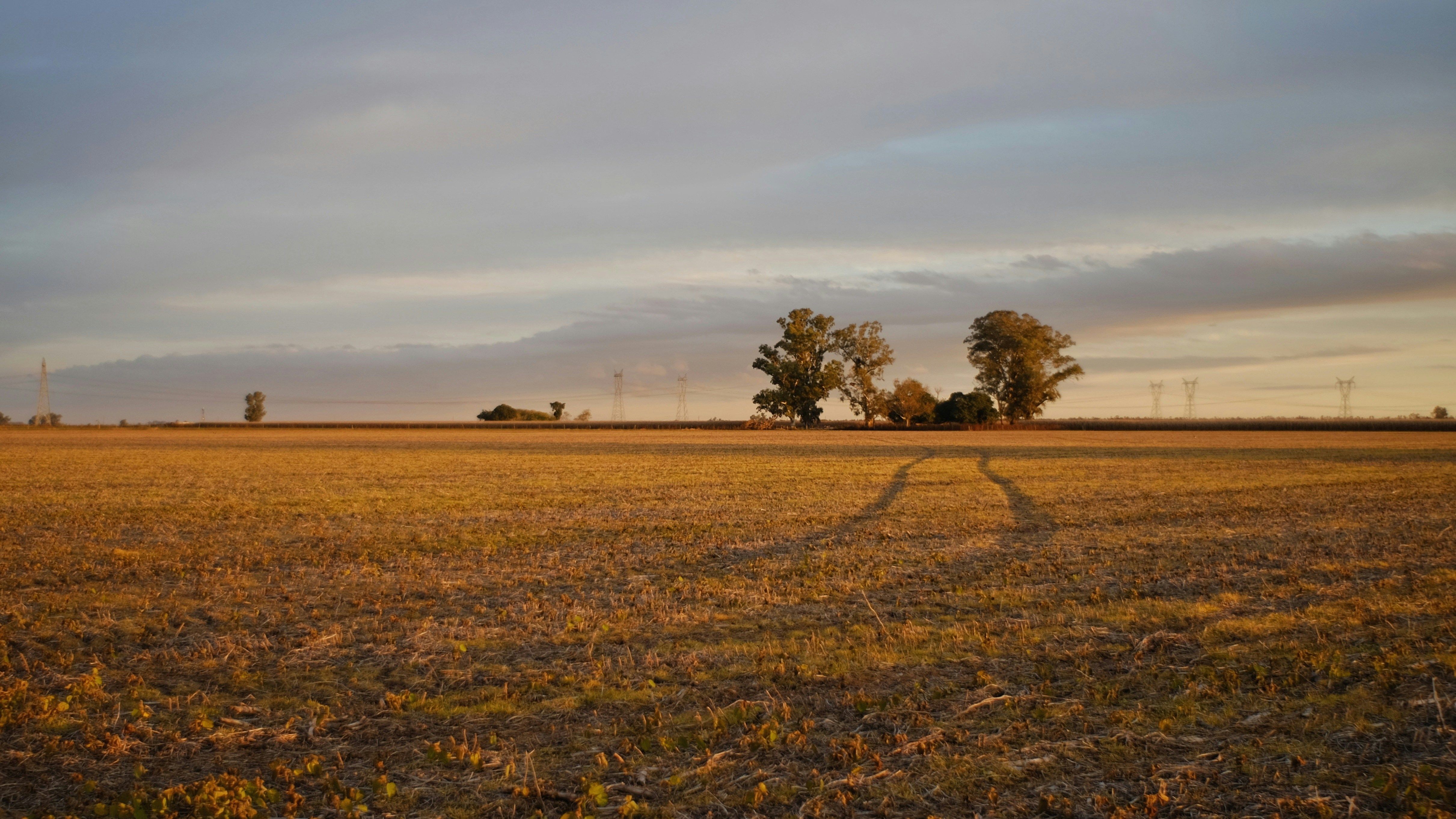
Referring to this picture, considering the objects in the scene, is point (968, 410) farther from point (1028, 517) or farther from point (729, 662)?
point (729, 662)

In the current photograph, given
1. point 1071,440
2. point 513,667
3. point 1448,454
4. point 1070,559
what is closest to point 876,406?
point 1071,440

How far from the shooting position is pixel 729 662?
9375 mm

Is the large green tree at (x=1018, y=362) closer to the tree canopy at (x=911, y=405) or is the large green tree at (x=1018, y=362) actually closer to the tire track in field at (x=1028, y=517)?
the tree canopy at (x=911, y=405)

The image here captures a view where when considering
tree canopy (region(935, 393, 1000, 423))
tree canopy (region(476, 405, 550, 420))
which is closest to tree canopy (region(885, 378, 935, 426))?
tree canopy (region(935, 393, 1000, 423))

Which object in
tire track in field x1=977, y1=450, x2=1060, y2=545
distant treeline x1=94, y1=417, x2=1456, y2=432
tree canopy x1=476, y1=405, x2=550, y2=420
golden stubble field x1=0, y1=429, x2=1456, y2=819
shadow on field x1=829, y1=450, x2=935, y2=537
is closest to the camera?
golden stubble field x1=0, y1=429, x2=1456, y2=819

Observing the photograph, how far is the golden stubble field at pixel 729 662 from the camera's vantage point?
A: 247 inches

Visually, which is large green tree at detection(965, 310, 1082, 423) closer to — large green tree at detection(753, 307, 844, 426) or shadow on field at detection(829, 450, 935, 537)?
large green tree at detection(753, 307, 844, 426)

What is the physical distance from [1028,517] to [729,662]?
581 inches

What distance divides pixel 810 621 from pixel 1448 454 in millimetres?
54355

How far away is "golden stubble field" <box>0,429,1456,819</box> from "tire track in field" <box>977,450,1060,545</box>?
175 mm

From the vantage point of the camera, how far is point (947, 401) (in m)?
120

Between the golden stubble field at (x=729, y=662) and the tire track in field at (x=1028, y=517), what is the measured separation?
0.58 ft

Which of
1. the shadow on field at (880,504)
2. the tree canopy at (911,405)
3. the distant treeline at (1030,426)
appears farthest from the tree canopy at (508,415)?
the shadow on field at (880,504)

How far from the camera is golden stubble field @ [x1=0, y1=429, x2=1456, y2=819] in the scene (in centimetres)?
627
